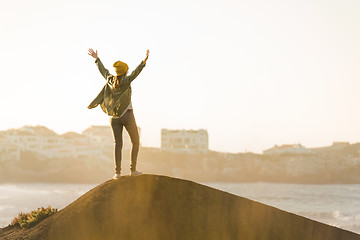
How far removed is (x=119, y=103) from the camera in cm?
954

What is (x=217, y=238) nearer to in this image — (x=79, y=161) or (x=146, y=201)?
(x=146, y=201)

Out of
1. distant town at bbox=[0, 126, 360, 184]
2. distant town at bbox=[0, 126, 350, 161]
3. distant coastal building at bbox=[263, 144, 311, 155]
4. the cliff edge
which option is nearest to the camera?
the cliff edge

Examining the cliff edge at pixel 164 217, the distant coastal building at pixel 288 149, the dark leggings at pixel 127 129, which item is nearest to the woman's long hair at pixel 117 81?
the dark leggings at pixel 127 129

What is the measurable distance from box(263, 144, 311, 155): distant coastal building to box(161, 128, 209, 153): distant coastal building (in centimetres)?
3082

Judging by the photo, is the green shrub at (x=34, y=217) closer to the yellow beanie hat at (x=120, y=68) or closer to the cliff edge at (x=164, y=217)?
the cliff edge at (x=164, y=217)

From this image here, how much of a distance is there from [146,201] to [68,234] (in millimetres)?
1874

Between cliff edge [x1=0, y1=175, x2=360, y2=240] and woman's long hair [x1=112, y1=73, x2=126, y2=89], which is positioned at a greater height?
woman's long hair [x1=112, y1=73, x2=126, y2=89]

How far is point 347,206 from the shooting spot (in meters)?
87.2

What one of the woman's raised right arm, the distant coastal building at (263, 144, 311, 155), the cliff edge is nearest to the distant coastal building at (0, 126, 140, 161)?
the distant coastal building at (263, 144, 311, 155)

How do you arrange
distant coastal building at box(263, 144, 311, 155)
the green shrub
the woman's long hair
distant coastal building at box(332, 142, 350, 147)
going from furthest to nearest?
1. distant coastal building at box(332, 142, 350, 147)
2. distant coastal building at box(263, 144, 311, 155)
3. the green shrub
4. the woman's long hair

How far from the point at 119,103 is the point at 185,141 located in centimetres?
14890

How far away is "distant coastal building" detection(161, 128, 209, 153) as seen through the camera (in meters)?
157

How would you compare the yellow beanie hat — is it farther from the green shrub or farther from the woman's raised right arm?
the green shrub

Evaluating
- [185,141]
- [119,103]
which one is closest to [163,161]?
[185,141]
